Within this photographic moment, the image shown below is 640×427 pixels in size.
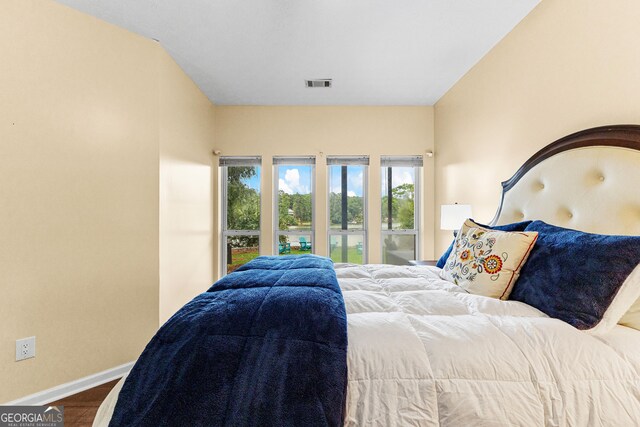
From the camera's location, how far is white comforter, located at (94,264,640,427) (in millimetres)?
788

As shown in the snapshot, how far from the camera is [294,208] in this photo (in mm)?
3801

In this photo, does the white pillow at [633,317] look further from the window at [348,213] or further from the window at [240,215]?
the window at [240,215]

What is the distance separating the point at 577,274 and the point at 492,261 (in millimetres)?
328

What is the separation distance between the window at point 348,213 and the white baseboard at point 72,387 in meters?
2.49

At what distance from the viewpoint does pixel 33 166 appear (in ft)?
5.95

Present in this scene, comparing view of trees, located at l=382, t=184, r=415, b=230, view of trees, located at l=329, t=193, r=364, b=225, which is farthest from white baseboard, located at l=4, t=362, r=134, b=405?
view of trees, located at l=382, t=184, r=415, b=230

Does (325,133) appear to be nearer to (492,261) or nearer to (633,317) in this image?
(492,261)

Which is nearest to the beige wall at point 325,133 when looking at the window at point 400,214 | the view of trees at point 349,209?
the window at point 400,214

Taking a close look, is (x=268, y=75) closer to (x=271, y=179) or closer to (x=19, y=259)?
(x=271, y=179)

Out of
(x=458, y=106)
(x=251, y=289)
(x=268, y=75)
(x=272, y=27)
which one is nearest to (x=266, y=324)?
(x=251, y=289)

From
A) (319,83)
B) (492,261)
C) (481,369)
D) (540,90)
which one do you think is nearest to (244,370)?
(481,369)

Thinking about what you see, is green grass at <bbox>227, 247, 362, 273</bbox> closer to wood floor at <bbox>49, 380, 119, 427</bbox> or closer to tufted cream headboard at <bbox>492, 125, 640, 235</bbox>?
wood floor at <bbox>49, 380, 119, 427</bbox>

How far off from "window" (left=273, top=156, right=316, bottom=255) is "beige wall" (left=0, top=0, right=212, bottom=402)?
1.49 metres

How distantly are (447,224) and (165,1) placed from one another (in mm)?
2902
